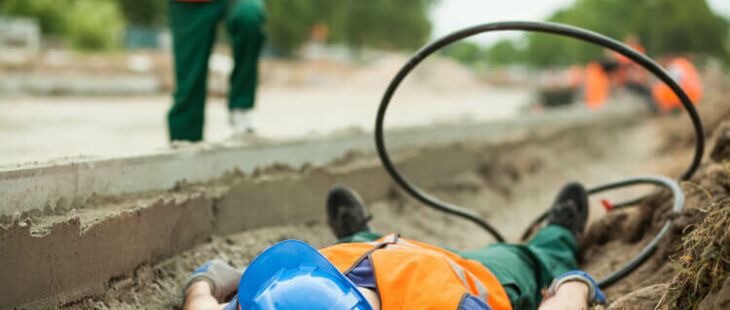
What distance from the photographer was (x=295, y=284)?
7.25 feet

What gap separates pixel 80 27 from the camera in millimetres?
28141

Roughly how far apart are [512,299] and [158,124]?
7.56m

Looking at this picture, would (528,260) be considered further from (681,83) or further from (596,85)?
(596,85)

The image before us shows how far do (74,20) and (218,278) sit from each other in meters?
28.1

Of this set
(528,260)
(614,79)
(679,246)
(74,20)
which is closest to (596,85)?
(614,79)

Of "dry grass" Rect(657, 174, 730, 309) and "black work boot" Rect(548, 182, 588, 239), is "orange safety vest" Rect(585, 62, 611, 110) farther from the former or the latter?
"dry grass" Rect(657, 174, 730, 309)

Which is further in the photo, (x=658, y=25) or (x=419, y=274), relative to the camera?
(x=658, y=25)

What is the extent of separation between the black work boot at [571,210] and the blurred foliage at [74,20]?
26.7 meters

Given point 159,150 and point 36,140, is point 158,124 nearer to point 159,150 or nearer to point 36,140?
point 36,140

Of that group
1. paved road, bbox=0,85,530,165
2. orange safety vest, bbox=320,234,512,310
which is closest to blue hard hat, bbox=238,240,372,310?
orange safety vest, bbox=320,234,512,310

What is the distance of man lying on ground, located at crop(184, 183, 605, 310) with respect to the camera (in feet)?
7.46

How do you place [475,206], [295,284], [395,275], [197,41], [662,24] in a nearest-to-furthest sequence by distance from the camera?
[295,284], [395,275], [197,41], [475,206], [662,24]

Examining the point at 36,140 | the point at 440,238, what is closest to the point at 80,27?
the point at 36,140

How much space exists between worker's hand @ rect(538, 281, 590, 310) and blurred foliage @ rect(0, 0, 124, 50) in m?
27.5
